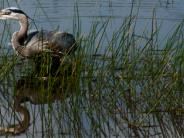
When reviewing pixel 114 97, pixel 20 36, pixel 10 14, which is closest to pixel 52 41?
pixel 20 36

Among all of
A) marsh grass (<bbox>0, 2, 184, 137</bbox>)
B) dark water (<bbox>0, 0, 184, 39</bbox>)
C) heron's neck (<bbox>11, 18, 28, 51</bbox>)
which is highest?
marsh grass (<bbox>0, 2, 184, 137</bbox>)

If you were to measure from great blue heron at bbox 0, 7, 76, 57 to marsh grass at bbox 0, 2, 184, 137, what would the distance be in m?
1.58

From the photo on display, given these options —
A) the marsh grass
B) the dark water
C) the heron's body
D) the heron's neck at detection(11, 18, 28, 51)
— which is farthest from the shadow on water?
the dark water

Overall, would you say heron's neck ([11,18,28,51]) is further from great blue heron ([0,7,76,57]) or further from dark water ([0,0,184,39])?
dark water ([0,0,184,39])

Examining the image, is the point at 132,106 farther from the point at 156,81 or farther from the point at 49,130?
the point at 49,130

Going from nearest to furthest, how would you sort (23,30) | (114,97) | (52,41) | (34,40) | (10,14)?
A: (114,97), (52,41), (34,40), (10,14), (23,30)

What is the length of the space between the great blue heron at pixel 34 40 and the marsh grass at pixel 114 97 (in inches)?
62.3

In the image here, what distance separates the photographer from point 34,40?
30.7 ft

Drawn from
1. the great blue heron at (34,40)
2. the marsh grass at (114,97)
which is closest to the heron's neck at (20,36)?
the great blue heron at (34,40)

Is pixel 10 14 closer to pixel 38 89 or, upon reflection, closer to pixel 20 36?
pixel 20 36

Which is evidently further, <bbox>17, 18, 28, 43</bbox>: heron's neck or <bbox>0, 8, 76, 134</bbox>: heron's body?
<bbox>17, 18, 28, 43</bbox>: heron's neck

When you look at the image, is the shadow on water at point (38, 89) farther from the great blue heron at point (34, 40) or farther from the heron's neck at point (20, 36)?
the heron's neck at point (20, 36)

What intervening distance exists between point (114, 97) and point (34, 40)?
2.88m

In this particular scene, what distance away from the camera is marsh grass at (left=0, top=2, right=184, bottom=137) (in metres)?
6.06
